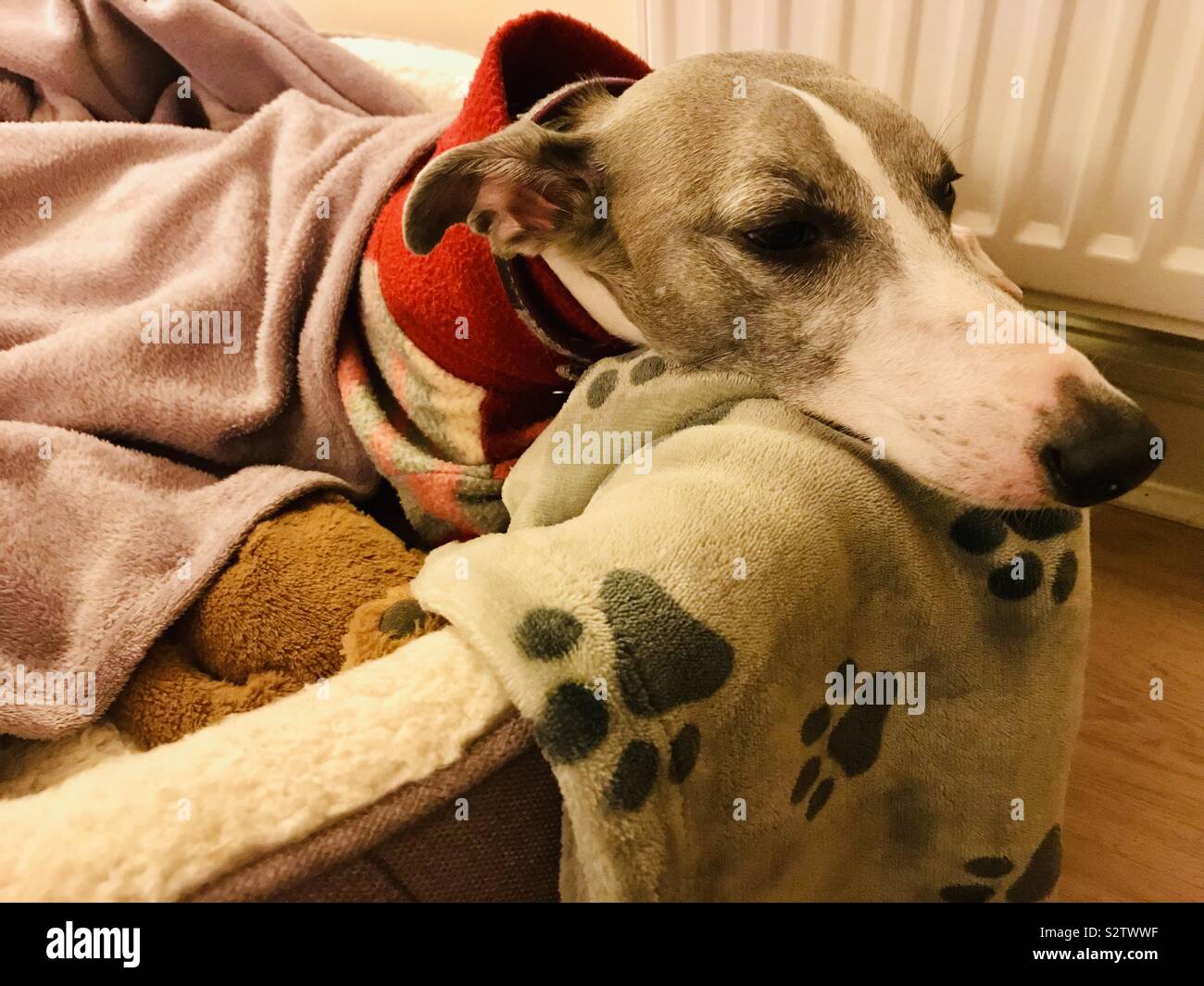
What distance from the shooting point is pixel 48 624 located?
0.98 metres

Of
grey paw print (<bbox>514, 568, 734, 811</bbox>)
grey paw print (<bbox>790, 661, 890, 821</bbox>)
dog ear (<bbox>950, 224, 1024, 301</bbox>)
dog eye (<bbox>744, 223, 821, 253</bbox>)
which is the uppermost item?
dog eye (<bbox>744, 223, 821, 253</bbox>)

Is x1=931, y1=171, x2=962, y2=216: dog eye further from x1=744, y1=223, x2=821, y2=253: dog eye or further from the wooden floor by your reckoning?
the wooden floor

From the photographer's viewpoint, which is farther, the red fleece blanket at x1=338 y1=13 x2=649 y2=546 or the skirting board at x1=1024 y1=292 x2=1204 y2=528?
the skirting board at x1=1024 y1=292 x2=1204 y2=528

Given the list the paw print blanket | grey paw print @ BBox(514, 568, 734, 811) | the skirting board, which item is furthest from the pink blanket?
the skirting board

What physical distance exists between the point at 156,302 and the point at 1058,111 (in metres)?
1.32

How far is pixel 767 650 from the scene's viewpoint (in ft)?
2.13

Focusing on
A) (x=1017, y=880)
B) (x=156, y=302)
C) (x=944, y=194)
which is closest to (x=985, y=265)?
(x=944, y=194)

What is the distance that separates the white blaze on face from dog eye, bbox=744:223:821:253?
0.19ft

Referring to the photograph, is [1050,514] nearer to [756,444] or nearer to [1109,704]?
[756,444]

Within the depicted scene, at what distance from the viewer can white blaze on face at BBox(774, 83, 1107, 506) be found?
0.73 meters

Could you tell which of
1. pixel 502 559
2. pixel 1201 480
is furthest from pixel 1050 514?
pixel 1201 480

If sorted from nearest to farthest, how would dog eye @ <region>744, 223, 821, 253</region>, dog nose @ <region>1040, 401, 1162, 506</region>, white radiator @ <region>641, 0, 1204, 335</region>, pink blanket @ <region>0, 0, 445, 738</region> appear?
dog nose @ <region>1040, 401, 1162, 506</region> → dog eye @ <region>744, 223, 821, 253</region> → pink blanket @ <region>0, 0, 445, 738</region> → white radiator @ <region>641, 0, 1204, 335</region>

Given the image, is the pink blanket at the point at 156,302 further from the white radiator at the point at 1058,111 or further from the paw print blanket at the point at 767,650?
the white radiator at the point at 1058,111
